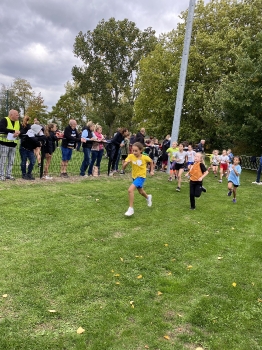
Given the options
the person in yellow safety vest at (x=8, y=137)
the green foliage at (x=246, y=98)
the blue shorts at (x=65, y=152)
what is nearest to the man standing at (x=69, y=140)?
the blue shorts at (x=65, y=152)

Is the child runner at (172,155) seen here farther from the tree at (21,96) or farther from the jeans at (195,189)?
the tree at (21,96)

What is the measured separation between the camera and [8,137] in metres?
8.25

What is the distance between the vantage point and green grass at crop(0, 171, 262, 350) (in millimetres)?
2967

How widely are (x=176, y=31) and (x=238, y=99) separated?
46.8 ft

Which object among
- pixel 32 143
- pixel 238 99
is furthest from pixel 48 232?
pixel 238 99

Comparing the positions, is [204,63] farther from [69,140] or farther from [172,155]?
[69,140]

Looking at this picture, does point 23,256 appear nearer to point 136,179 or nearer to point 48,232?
point 48,232

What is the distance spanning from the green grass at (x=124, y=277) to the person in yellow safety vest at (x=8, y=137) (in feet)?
4.83

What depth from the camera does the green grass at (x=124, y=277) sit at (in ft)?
9.73

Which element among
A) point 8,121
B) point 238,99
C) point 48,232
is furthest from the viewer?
point 238,99

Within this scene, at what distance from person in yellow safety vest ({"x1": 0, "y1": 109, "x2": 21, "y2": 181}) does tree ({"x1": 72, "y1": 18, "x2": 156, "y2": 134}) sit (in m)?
35.7

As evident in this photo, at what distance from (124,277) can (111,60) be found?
4474cm

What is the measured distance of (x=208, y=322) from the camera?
3250mm

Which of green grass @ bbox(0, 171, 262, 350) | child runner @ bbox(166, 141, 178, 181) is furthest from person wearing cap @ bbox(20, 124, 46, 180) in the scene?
child runner @ bbox(166, 141, 178, 181)
